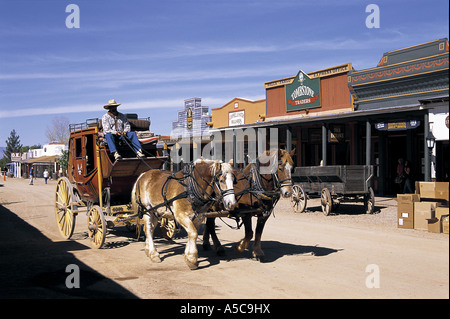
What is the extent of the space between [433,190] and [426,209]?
1.91 ft

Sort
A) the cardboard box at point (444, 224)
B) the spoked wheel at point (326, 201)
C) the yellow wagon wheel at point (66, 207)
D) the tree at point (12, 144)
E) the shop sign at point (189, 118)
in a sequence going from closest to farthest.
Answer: the yellow wagon wheel at point (66, 207) < the cardboard box at point (444, 224) < the spoked wheel at point (326, 201) < the shop sign at point (189, 118) < the tree at point (12, 144)

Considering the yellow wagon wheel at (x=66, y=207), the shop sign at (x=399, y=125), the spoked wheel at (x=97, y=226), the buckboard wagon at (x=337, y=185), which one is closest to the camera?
the spoked wheel at (x=97, y=226)

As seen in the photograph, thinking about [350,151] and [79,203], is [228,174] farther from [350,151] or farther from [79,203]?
[350,151]

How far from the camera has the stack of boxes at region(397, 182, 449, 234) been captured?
40.1 ft

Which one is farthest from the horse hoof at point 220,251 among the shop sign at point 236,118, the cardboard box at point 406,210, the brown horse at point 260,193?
the shop sign at point 236,118

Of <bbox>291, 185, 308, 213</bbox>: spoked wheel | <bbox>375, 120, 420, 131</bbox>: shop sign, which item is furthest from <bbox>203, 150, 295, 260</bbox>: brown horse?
<bbox>375, 120, 420, 131</bbox>: shop sign

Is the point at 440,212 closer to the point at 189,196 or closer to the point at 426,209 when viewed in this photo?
the point at 426,209

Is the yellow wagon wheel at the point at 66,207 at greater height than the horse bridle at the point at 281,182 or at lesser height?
lesser

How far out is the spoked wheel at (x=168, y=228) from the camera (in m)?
11.0

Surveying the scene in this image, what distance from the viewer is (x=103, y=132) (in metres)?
10.3

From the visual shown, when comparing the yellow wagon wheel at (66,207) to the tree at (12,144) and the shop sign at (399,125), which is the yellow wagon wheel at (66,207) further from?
the tree at (12,144)

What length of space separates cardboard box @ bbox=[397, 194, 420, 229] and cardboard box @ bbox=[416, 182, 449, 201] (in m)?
0.22

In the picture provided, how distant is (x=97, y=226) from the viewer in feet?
32.5

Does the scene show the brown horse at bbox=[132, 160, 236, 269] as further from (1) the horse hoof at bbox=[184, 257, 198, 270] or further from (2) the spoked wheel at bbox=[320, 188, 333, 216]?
(2) the spoked wheel at bbox=[320, 188, 333, 216]
